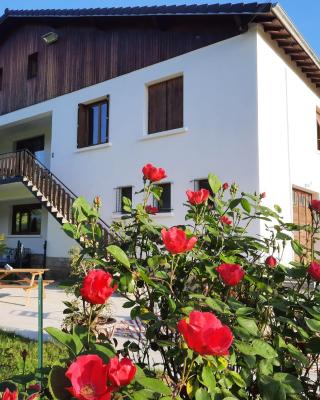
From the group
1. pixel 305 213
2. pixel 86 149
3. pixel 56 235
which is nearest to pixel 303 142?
pixel 305 213

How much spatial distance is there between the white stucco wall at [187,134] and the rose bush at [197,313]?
7.75 m

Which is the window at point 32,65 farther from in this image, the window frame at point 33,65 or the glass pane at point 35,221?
the glass pane at point 35,221

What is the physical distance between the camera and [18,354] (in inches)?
174

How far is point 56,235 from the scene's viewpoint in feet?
44.8

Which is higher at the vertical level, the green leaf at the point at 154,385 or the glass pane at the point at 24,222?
the glass pane at the point at 24,222

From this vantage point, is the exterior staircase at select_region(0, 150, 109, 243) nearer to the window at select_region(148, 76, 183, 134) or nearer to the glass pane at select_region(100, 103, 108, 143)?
the glass pane at select_region(100, 103, 108, 143)

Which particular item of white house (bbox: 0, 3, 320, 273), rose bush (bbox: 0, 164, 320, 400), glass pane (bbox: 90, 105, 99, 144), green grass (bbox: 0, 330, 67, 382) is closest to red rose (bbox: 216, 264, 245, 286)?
rose bush (bbox: 0, 164, 320, 400)

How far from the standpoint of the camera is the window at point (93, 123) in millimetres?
13398

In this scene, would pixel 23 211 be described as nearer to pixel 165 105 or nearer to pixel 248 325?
pixel 165 105

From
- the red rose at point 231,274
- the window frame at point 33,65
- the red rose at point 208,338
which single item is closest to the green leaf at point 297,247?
the red rose at point 231,274

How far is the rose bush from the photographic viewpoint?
1.04 metres

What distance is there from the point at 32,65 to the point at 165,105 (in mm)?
7630

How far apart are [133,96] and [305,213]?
6329mm

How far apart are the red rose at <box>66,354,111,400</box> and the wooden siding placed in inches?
418
